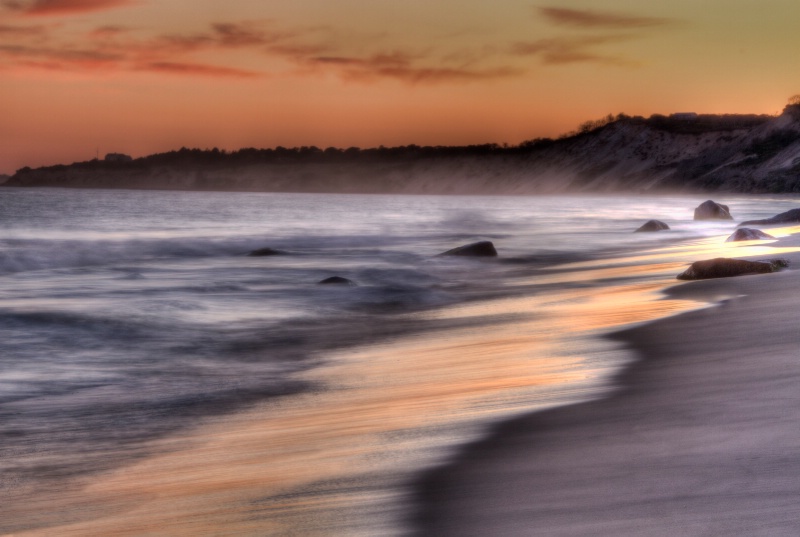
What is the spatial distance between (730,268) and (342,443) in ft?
28.1

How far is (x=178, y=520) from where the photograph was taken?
3.85m

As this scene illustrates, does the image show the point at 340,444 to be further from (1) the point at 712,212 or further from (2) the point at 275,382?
(1) the point at 712,212

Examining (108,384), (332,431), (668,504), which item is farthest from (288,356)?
(668,504)

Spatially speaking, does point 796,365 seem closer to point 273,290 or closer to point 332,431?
point 332,431

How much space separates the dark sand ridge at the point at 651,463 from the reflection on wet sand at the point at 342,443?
10.2 inches

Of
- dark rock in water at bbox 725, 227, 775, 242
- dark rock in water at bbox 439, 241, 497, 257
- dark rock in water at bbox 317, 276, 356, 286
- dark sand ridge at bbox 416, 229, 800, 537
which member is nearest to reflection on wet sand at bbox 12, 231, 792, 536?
dark sand ridge at bbox 416, 229, 800, 537

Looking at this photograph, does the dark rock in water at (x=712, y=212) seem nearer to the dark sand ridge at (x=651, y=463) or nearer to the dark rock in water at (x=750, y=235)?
the dark rock in water at (x=750, y=235)

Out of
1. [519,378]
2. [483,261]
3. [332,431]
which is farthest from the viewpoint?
[483,261]

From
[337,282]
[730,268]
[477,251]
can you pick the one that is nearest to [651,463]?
[730,268]

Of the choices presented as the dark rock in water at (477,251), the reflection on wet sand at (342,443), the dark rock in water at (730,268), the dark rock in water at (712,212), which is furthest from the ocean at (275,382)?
the dark rock in water at (712,212)

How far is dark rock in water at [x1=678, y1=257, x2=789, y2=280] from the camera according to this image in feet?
39.6

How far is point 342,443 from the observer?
4949mm

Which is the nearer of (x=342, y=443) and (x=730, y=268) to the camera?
(x=342, y=443)

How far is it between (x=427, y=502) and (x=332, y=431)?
1.66 metres
